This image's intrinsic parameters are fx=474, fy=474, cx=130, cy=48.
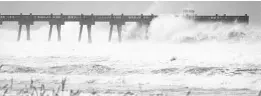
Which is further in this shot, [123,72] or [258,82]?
[123,72]

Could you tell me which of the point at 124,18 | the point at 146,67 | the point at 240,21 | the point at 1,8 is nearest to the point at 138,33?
the point at 124,18

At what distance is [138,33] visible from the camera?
33.9 m

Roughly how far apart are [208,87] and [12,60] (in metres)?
10.5

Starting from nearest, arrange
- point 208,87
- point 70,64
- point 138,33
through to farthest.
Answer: point 208,87, point 70,64, point 138,33

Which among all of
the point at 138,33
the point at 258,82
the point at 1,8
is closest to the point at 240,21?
the point at 138,33

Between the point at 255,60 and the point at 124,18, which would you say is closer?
the point at 255,60

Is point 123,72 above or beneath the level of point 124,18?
beneath

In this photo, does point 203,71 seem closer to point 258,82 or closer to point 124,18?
point 258,82

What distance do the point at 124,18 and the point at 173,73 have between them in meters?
18.3

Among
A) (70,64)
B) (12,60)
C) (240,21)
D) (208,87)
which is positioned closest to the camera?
(208,87)

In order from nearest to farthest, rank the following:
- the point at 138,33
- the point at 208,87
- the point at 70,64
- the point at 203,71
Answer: the point at 208,87, the point at 203,71, the point at 70,64, the point at 138,33

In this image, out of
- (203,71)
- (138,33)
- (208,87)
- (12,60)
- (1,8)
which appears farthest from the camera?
(1,8)

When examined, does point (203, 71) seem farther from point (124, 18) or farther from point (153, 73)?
point (124, 18)

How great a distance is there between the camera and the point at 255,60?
47.0 ft
